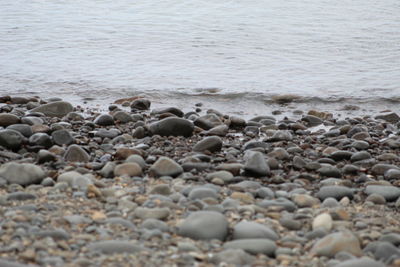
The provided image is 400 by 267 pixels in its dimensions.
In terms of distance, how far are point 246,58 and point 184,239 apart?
8.45m

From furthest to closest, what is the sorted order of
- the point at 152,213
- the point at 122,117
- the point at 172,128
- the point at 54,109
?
the point at 54,109, the point at 122,117, the point at 172,128, the point at 152,213

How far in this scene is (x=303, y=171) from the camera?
16.8ft

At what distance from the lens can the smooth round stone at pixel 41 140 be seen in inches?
215

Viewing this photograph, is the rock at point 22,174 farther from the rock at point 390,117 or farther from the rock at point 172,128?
the rock at point 390,117

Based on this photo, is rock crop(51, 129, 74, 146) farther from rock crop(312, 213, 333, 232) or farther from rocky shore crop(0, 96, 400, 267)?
rock crop(312, 213, 333, 232)

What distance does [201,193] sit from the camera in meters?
3.95

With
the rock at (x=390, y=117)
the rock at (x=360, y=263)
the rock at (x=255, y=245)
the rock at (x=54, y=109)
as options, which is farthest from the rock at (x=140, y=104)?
the rock at (x=360, y=263)

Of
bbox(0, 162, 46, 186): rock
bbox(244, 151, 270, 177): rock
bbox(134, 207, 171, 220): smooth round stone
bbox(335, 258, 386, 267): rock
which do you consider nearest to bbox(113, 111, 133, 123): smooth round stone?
bbox(244, 151, 270, 177): rock

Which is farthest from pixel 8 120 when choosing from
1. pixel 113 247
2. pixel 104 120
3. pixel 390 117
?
pixel 390 117

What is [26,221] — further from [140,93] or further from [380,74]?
[380,74]

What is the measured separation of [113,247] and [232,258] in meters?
0.60

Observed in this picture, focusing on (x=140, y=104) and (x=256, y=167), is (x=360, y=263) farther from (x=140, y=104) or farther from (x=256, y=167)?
(x=140, y=104)

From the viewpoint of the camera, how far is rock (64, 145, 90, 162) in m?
5.04

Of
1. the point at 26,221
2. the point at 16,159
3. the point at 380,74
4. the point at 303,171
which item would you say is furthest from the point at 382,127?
the point at 26,221
